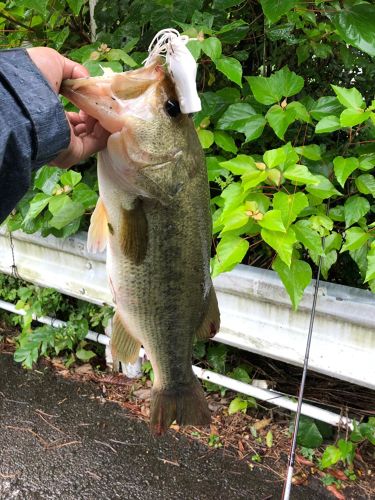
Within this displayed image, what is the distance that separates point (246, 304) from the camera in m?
2.95

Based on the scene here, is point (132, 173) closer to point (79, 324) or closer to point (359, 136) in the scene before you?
point (359, 136)

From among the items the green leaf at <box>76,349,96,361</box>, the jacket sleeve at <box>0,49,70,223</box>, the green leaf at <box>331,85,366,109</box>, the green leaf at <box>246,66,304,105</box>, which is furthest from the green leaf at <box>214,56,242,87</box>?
the green leaf at <box>76,349,96,361</box>

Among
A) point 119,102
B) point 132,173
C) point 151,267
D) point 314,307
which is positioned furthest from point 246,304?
point 119,102

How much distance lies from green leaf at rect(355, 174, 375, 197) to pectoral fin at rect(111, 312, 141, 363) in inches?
56.9

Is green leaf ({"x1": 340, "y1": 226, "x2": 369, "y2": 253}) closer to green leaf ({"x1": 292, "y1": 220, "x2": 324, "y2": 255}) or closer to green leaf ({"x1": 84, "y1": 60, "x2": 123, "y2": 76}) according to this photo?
green leaf ({"x1": 292, "y1": 220, "x2": 324, "y2": 255})

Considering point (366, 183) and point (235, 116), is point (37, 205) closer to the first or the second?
point (235, 116)

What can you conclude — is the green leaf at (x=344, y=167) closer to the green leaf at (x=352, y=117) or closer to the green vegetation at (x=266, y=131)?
the green vegetation at (x=266, y=131)

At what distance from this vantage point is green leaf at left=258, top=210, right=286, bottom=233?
2354mm

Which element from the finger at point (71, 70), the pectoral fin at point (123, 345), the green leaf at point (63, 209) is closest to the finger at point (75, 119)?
the finger at point (71, 70)

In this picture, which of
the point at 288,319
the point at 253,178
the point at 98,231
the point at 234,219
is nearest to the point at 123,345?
the point at 98,231

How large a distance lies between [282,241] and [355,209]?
21.7 inches

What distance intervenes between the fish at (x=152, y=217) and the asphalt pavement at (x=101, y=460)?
130 centimetres

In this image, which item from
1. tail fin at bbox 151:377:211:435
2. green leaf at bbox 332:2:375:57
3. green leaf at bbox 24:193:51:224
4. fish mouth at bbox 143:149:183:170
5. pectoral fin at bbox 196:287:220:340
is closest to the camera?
fish mouth at bbox 143:149:183:170

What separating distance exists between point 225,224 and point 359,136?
45.3 inches
